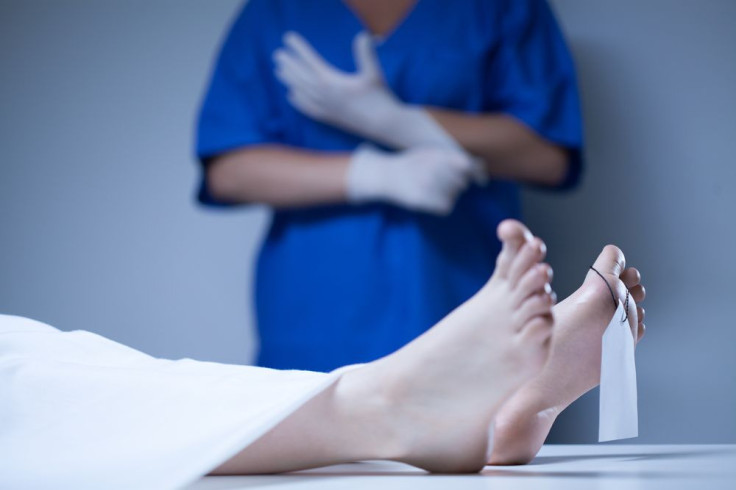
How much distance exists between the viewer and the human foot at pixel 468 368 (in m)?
0.46

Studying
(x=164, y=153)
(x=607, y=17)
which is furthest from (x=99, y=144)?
(x=607, y=17)

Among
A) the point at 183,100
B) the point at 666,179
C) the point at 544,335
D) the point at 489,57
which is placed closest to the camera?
the point at 544,335

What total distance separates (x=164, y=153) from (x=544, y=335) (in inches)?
52.4

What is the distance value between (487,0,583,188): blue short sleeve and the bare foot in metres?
0.85

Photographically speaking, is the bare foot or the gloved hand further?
the gloved hand

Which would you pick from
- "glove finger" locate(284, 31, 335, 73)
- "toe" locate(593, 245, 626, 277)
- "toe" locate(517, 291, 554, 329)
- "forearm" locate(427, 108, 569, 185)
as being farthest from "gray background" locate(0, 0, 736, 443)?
"toe" locate(517, 291, 554, 329)

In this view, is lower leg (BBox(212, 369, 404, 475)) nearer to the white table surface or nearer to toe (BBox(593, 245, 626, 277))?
the white table surface

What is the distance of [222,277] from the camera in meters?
1.63

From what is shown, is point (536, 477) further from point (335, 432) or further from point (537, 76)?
point (537, 76)

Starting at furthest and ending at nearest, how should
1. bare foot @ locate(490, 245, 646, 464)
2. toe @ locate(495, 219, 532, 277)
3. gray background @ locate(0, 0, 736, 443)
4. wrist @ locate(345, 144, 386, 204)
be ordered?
gray background @ locate(0, 0, 736, 443)
wrist @ locate(345, 144, 386, 204)
bare foot @ locate(490, 245, 646, 464)
toe @ locate(495, 219, 532, 277)

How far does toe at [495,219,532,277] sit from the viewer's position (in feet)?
1.43

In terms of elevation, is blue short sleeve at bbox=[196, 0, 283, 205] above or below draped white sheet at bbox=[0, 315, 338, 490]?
above

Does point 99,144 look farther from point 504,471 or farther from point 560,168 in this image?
point 504,471

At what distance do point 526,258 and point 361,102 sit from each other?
3.37 feet
